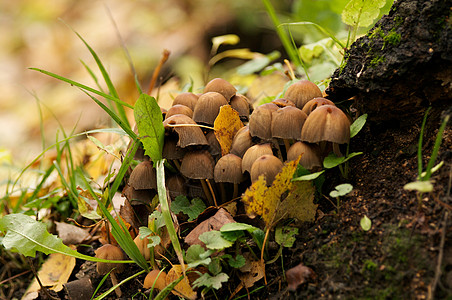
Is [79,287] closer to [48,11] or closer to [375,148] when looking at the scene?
[375,148]

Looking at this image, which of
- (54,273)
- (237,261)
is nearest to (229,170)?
(237,261)

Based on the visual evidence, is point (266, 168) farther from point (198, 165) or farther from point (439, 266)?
point (439, 266)

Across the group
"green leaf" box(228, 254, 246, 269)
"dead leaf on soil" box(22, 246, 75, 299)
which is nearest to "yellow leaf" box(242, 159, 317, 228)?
"green leaf" box(228, 254, 246, 269)

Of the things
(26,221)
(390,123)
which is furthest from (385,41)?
(26,221)

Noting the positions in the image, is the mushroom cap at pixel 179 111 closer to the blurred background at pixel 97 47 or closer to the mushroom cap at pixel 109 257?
the mushroom cap at pixel 109 257

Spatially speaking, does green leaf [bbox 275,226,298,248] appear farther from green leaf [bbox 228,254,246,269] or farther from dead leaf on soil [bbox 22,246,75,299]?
dead leaf on soil [bbox 22,246,75,299]
